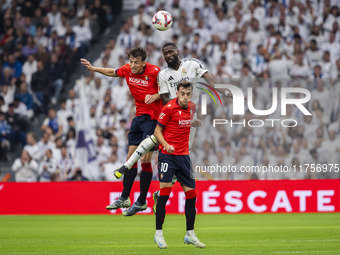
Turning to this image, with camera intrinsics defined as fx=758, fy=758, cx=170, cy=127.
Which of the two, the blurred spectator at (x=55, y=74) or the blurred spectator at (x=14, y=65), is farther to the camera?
the blurred spectator at (x=14, y=65)

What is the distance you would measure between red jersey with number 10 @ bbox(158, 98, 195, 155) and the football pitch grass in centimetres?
151

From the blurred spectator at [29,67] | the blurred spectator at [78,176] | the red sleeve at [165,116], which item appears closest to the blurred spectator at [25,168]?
the blurred spectator at [78,176]

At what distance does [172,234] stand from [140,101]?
9.71 feet

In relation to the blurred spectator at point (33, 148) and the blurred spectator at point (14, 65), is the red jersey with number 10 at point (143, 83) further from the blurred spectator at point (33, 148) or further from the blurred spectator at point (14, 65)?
the blurred spectator at point (14, 65)

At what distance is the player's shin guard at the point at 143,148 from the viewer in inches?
473

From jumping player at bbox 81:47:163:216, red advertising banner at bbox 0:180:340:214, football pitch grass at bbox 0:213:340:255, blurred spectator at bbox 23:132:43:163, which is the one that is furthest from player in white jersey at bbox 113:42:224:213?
blurred spectator at bbox 23:132:43:163

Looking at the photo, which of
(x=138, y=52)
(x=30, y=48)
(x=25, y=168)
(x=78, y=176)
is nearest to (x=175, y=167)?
(x=138, y=52)

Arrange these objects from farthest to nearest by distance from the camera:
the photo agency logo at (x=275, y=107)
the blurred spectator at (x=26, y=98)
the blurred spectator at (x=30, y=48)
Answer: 1. the blurred spectator at (x=30, y=48)
2. the blurred spectator at (x=26, y=98)
3. the photo agency logo at (x=275, y=107)

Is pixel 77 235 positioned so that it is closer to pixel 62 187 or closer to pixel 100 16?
pixel 62 187

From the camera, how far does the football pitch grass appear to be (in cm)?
1105

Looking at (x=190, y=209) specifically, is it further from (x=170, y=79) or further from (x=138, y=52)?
(x=138, y=52)

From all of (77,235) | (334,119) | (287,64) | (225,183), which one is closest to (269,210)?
(225,183)

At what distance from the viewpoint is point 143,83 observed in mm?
12234

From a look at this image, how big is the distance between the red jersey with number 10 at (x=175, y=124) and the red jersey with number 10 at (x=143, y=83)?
47.6 inches
